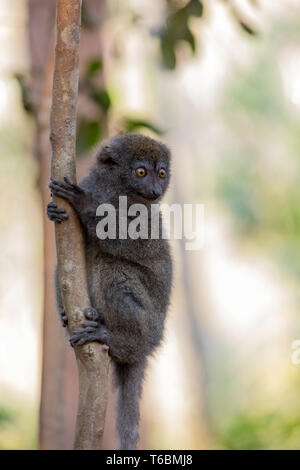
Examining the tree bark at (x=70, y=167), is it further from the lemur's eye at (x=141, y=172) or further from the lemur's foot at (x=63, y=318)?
the lemur's eye at (x=141, y=172)

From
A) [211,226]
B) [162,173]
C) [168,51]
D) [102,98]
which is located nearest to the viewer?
[162,173]

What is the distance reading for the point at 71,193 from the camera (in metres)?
5.07

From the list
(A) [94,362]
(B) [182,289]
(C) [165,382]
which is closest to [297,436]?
(A) [94,362]

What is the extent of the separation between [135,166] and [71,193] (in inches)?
42.4

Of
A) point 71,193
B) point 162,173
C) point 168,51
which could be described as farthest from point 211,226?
point 71,193

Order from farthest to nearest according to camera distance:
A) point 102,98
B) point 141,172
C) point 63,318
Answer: point 102,98 < point 141,172 < point 63,318

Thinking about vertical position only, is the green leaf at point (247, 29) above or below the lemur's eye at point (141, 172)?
above

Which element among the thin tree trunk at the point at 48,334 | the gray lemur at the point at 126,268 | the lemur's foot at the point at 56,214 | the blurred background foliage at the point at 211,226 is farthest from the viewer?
the blurred background foliage at the point at 211,226

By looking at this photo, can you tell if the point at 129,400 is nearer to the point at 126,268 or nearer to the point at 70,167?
the point at 126,268

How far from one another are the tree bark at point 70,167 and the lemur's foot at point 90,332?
0.06m

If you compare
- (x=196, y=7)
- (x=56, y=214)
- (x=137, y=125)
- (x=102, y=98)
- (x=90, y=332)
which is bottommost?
(x=90, y=332)

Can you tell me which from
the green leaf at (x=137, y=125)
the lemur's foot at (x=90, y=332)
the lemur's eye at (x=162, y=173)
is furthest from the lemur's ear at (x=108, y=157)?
the lemur's foot at (x=90, y=332)

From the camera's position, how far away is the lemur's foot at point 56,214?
494 centimetres

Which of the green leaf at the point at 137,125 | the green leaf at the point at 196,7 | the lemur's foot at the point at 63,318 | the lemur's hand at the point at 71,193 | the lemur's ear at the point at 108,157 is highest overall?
the green leaf at the point at 196,7
